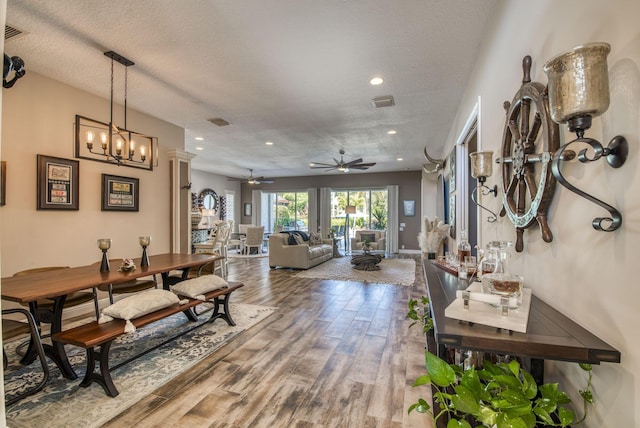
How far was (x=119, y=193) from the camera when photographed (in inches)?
166

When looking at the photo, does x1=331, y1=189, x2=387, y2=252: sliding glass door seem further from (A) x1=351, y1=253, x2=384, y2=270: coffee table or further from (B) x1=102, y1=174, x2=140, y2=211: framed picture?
(B) x1=102, y1=174, x2=140, y2=211: framed picture

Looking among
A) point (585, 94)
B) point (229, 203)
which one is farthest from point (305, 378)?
point (229, 203)

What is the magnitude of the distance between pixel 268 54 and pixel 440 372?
2.98m

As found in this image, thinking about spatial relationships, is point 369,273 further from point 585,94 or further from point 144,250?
point 585,94

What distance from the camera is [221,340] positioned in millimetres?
2986

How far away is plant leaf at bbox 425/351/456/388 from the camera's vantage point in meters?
0.86

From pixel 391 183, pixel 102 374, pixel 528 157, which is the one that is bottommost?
pixel 102 374

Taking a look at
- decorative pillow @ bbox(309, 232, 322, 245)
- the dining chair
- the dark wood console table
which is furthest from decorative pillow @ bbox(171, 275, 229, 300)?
decorative pillow @ bbox(309, 232, 322, 245)

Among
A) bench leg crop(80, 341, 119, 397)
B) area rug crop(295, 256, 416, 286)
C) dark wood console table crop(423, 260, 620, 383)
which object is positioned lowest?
area rug crop(295, 256, 416, 286)

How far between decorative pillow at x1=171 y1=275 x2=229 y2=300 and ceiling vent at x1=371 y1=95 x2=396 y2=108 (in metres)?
3.06

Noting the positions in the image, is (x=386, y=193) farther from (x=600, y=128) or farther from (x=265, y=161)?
(x=600, y=128)

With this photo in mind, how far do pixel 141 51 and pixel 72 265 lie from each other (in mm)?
2709

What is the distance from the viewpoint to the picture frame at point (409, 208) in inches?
398

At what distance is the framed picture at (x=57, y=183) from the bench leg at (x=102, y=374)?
7.36ft
